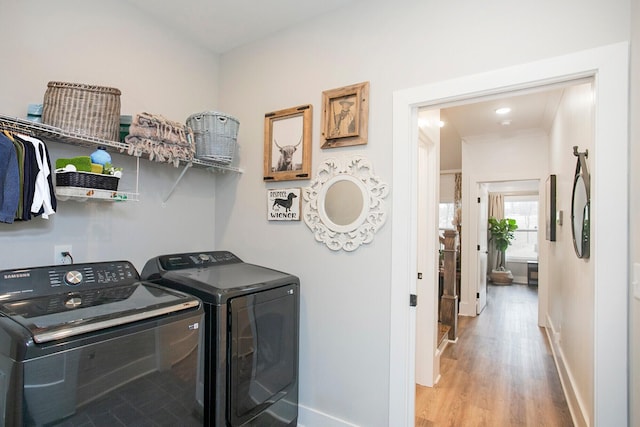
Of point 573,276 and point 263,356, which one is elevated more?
point 573,276

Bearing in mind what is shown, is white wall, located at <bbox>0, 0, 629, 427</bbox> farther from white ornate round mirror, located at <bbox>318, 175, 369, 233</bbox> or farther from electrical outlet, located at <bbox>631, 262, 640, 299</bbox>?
electrical outlet, located at <bbox>631, 262, 640, 299</bbox>

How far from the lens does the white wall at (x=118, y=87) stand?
1.62m

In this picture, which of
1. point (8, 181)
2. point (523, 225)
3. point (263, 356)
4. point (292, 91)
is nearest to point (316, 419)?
point (263, 356)

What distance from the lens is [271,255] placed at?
89.8 inches

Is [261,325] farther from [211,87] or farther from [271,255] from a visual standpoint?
[211,87]

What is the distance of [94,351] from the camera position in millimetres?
1151

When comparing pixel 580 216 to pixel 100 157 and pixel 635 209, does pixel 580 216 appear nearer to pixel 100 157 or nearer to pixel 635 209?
pixel 635 209

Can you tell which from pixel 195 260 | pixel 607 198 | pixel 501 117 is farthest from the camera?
pixel 501 117

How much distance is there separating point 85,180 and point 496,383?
333 centimetres

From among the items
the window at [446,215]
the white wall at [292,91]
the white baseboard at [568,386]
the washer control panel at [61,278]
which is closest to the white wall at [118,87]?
the white wall at [292,91]

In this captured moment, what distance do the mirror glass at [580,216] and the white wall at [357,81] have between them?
108 centimetres

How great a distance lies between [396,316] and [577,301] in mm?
1479

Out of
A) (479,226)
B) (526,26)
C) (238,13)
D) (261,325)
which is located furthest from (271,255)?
(479,226)

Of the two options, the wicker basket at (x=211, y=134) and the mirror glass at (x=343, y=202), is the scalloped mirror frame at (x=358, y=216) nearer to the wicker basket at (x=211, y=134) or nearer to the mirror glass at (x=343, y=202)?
the mirror glass at (x=343, y=202)
